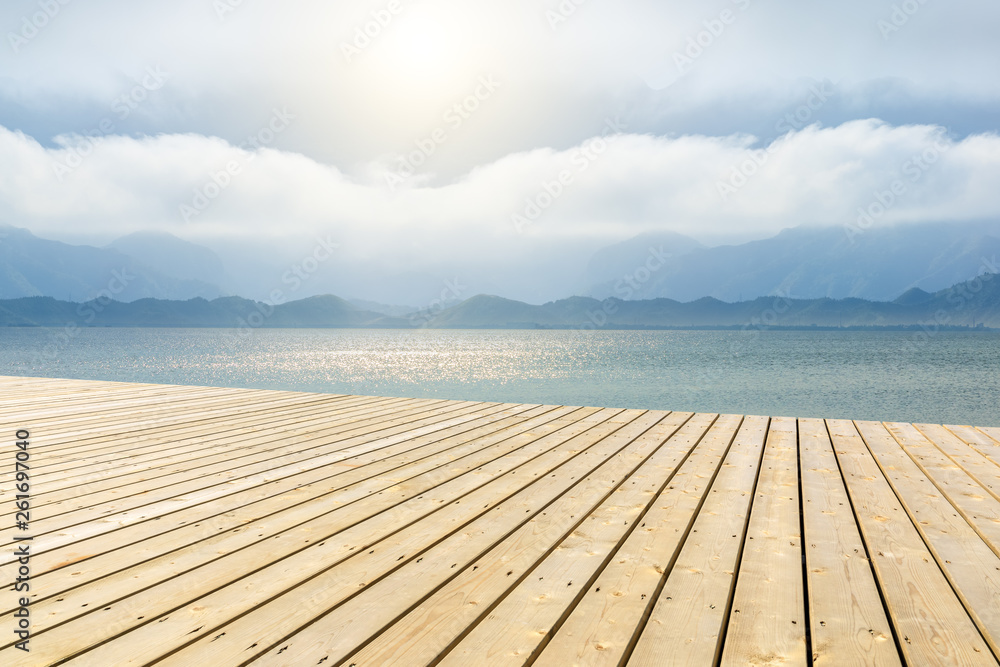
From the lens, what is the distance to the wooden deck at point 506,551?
5.33ft

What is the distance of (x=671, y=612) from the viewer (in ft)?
5.89

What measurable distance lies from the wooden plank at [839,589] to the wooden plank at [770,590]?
0.04m

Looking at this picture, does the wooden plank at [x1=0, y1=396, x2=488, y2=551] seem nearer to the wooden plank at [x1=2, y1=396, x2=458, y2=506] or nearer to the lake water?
the wooden plank at [x1=2, y1=396, x2=458, y2=506]

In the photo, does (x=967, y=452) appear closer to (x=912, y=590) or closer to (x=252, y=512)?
(x=912, y=590)

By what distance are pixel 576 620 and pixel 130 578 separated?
1522 millimetres

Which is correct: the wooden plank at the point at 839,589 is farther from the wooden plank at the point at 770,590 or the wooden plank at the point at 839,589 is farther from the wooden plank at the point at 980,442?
the wooden plank at the point at 980,442

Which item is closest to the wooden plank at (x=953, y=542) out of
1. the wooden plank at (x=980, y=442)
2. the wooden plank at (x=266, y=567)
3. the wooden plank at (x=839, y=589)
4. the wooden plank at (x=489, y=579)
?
the wooden plank at (x=839, y=589)

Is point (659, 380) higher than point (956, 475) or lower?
lower

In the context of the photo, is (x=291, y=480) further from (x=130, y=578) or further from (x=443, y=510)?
(x=130, y=578)

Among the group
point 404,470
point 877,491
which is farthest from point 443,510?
point 877,491

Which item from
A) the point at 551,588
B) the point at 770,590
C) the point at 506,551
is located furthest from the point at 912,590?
the point at 506,551

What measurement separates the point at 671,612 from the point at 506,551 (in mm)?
696

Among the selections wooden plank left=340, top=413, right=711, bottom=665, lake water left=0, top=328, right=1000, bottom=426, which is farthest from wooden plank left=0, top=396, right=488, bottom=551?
lake water left=0, top=328, right=1000, bottom=426

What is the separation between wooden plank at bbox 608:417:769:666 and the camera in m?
1.58
